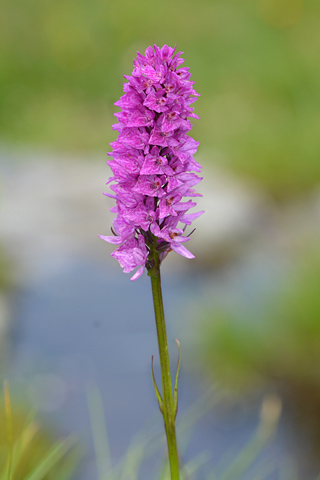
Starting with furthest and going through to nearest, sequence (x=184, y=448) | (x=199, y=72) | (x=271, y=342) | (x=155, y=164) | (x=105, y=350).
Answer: (x=199, y=72) → (x=105, y=350) → (x=271, y=342) → (x=184, y=448) → (x=155, y=164)

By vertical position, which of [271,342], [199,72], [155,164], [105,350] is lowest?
[105,350]

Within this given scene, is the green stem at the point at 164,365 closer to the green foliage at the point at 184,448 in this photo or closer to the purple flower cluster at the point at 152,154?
the purple flower cluster at the point at 152,154

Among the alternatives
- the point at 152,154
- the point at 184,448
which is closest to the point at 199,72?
the point at 184,448

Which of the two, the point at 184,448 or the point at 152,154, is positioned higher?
the point at 152,154

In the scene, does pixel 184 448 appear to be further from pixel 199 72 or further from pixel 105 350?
pixel 199 72

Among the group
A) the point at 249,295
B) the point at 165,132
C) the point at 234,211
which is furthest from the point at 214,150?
the point at 165,132

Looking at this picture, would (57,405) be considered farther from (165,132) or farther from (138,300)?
(165,132)

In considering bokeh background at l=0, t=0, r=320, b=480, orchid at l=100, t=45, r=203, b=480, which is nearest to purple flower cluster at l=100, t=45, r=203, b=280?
orchid at l=100, t=45, r=203, b=480
